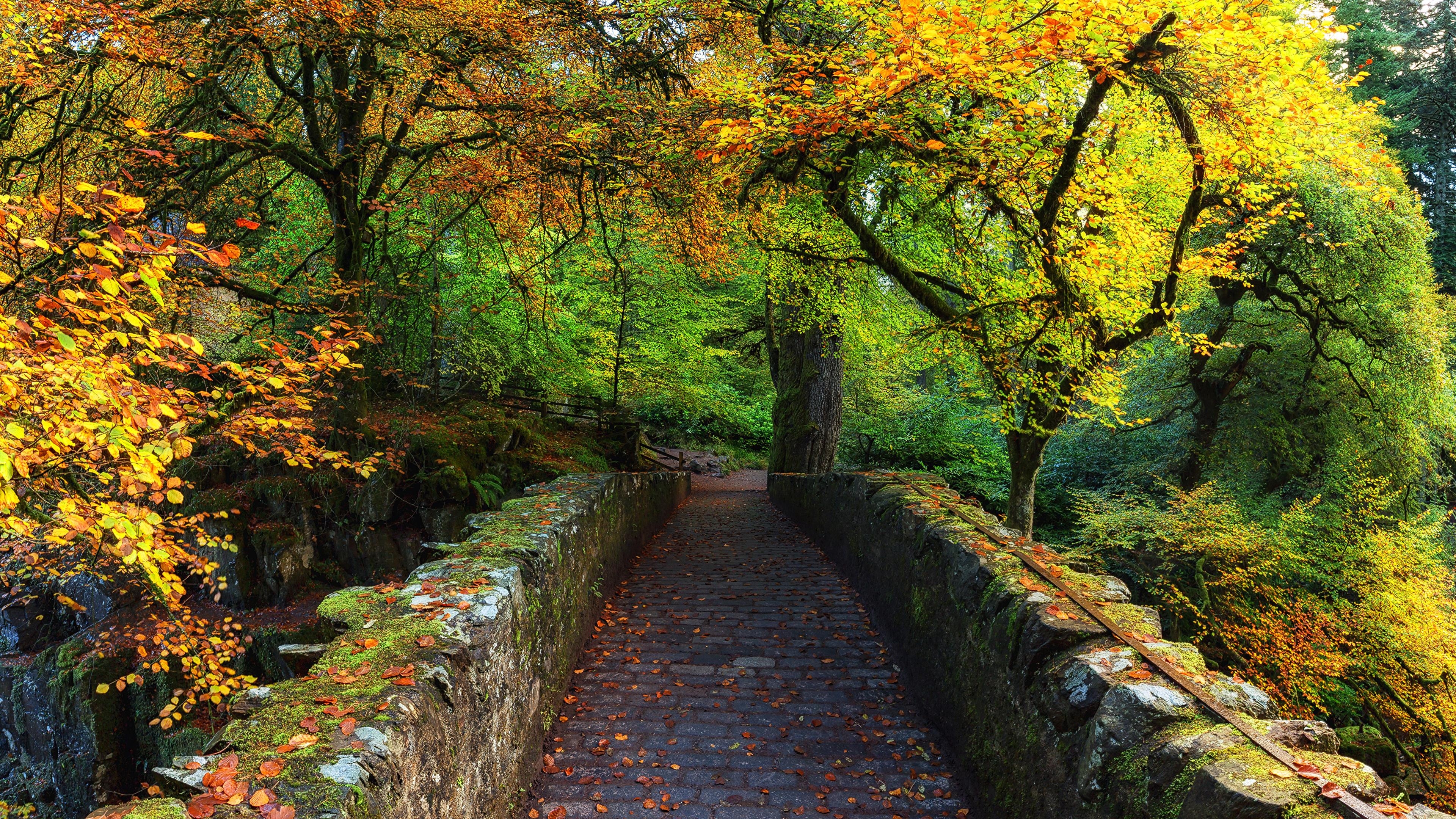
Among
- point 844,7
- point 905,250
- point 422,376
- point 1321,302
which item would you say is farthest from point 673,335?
point 1321,302

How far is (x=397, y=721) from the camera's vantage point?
8.79 feet

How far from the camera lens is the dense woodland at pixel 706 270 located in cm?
524

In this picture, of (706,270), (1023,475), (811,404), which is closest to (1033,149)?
(1023,475)

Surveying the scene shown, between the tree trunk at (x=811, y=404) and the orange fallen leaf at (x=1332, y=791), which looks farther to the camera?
the tree trunk at (x=811, y=404)

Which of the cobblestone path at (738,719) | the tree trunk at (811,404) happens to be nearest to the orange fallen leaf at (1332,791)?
the cobblestone path at (738,719)

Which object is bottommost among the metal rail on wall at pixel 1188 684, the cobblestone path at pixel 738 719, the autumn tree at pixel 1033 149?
the cobblestone path at pixel 738 719

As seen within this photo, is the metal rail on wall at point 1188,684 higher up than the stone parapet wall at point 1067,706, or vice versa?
the metal rail on wall at point 1188,684

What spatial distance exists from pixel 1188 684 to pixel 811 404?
Answer: 11.8 metres

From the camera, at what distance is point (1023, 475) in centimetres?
938

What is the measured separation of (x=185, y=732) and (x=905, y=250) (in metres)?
11.5

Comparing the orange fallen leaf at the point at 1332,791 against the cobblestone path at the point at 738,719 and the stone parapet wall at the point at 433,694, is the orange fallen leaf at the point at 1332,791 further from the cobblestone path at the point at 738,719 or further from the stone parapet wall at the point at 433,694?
the stone parapet wall at the point at 433,694

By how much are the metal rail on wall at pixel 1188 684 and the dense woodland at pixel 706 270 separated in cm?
324

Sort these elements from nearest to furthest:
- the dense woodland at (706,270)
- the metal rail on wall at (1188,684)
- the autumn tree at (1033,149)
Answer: the metal rail on wall at (1188,684) < the dense woodland at (706,270) < the autumn tree at (1033,149)

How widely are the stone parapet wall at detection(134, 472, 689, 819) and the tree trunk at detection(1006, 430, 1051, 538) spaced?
6.07 metres
